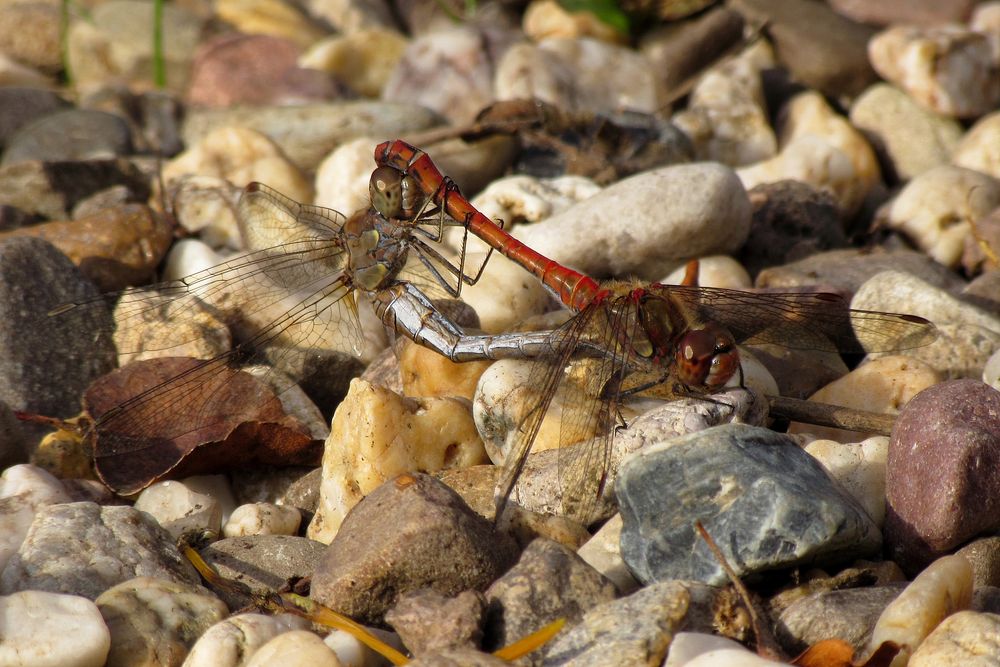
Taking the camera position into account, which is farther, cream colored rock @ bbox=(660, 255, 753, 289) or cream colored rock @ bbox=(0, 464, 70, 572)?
cream colored rock @ bbox=(660, 255, 753, 289)

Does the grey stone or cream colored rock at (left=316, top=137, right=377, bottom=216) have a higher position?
cream colored rock at (left=316, top=137, right=377, bottom=216)

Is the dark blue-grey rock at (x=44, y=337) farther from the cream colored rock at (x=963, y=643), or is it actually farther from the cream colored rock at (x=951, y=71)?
the cream colored rock at (x=951, y=71)

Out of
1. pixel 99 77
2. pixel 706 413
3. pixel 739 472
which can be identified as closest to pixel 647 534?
pixel 739 472

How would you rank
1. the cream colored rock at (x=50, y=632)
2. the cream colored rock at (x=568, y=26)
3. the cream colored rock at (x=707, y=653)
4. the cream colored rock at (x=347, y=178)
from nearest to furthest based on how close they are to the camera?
the cream colored rock at (x=707, y=653) → the cream colored rock at (x=50, y=632) → the cream colored rock at (x=347, y=178) → the cream colored rock at (x=568, y=26)

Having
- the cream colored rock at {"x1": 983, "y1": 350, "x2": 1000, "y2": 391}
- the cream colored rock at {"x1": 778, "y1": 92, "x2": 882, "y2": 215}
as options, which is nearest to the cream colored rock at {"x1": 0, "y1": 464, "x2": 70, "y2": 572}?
the cream colored rock at {"x1": 983, "y1": 350, "x2": 1000, "y2": 391}

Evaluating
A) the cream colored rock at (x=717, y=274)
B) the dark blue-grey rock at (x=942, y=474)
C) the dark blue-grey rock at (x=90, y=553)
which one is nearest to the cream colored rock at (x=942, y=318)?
the cream colored rock at (x=717, y=274)

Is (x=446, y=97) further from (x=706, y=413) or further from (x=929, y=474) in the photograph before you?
(x=929, y=474)

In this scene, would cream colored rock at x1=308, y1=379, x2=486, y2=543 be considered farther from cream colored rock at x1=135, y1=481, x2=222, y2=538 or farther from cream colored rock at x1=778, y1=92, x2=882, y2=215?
cream colored rock at x1=778, y1=92, x2=882, y2=215
